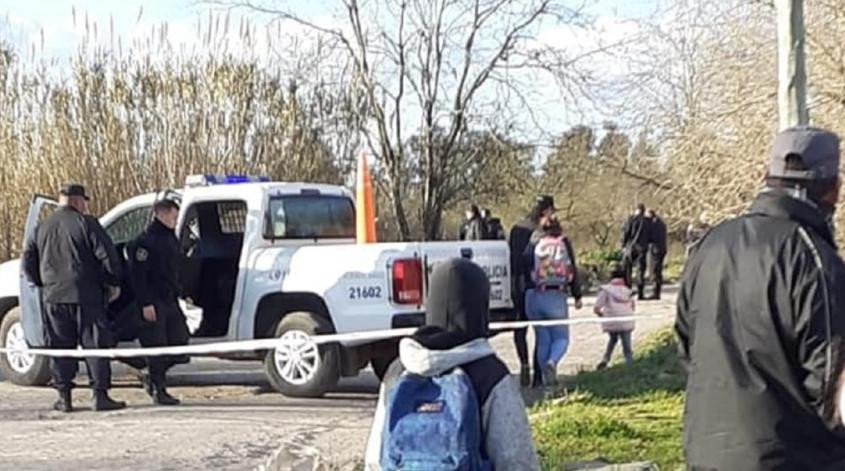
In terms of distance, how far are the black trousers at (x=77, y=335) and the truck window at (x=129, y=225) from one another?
1598 millimetres

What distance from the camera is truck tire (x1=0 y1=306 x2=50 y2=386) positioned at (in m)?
13.7

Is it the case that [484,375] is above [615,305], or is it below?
above

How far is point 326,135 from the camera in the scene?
25953 mm

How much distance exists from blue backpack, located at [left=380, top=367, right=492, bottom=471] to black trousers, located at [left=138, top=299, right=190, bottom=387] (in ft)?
27.4

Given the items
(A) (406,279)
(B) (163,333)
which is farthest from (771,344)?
(B) (163,333)

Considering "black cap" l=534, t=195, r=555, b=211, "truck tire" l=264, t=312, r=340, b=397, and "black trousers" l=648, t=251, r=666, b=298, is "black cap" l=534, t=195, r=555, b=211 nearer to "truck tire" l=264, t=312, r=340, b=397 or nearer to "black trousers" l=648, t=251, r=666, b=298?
"truck tire" l=264, t=312, r=340, b=397

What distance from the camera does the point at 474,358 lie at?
425cm

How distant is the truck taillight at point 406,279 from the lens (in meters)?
12.3

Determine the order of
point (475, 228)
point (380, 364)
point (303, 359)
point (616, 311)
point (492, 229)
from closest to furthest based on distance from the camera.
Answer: point (303, 359)
point (380, 364)
point (616, 311)
point (475, 228)
point (492, 229)

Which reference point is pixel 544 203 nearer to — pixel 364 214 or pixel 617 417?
pixel 364 214

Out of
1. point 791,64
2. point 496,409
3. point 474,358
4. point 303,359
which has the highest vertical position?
point 791,64

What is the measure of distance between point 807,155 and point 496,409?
3.63ft

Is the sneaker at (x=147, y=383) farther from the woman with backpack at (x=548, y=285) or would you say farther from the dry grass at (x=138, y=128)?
the dry grass at (x=138, y=128)

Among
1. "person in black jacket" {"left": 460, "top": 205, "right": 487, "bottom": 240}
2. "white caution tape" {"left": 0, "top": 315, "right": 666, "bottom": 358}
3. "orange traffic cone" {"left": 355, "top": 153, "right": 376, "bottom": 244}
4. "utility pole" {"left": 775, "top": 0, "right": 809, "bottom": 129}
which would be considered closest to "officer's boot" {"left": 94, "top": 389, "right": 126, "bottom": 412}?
"white caution tape" {"left": 0, "top": 315, "right": 666, "bottom": 358}
